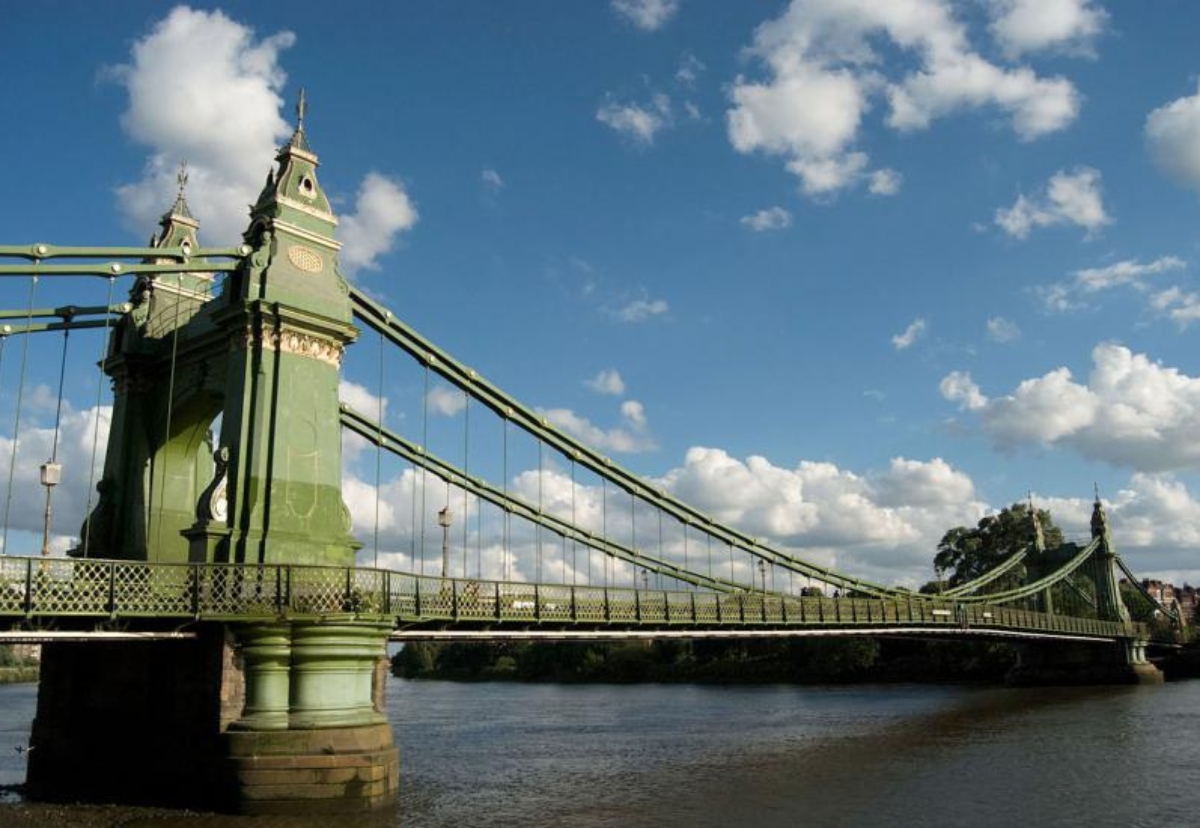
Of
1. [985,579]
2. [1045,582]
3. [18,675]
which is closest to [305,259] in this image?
[985,579]

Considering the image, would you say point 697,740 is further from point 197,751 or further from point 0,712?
point 0,712

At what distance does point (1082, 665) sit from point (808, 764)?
44.9 meters

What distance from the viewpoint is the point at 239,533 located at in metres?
21.7

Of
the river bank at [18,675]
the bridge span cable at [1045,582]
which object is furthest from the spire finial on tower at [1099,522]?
the river bank at [18,675]

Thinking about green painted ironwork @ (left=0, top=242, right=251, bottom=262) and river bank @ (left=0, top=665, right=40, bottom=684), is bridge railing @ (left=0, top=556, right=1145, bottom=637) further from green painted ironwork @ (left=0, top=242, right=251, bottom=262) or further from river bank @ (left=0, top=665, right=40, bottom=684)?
river bank @ (left=0, top=665, right=40, bottom=684)

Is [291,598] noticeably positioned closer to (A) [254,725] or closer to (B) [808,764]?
(A) [254,725]

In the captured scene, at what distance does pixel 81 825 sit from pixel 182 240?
15.3m

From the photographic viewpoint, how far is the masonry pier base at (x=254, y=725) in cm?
1930

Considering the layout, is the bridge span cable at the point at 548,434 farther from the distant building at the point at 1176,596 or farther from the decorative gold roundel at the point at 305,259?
the distant building at the point at 1176,596

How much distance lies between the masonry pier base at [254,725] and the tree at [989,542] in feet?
253

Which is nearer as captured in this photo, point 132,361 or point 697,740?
point 132,361

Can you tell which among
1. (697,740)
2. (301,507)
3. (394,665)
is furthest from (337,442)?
(394,665)

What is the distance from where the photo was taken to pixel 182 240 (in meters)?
28.5

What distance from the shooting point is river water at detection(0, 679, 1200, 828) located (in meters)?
21.3
